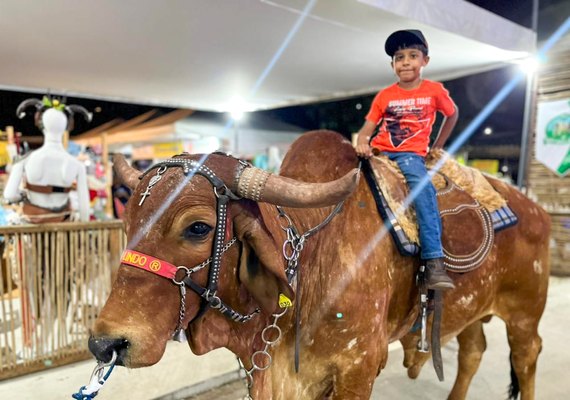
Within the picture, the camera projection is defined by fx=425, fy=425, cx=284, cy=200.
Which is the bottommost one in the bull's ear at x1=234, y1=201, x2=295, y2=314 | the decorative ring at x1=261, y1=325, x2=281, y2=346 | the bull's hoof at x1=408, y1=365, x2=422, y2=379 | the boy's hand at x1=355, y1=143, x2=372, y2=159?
the bull's hoof at x1=408, y1=365, x2=422, y2=379

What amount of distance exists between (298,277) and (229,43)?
3.84 m

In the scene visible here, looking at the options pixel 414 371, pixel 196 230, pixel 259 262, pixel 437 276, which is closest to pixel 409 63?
pixel 437 276

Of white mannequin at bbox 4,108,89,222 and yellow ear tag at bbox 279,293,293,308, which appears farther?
white mannequin at bbox 4,108,89,222

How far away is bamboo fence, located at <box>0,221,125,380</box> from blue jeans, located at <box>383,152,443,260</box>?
8.70 feet

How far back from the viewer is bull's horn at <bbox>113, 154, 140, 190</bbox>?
5.65 feet

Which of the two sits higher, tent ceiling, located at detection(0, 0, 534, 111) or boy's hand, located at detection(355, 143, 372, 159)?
tent ceiling, located at detection(0, 0, 534, 111)

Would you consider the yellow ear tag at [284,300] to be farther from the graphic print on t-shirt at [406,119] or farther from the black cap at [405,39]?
the black cap at [405,39]

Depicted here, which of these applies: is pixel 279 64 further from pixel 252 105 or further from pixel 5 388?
pixel 5 388

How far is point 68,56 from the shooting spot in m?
5.31

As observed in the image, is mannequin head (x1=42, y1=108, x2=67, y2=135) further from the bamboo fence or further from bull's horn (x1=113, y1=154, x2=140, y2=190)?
bull's horn (x1=113, y1=154, x2=140, y2=190)

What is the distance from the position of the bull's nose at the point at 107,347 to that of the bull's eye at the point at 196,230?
1.20 ft

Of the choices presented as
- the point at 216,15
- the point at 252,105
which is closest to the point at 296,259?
the point at 216,15

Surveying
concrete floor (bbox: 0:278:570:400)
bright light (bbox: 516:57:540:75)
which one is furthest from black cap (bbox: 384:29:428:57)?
bright light (bbox: 516:57:540:75)

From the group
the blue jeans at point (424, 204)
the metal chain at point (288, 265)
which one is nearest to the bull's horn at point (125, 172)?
the metal chain at point (288, 265)
